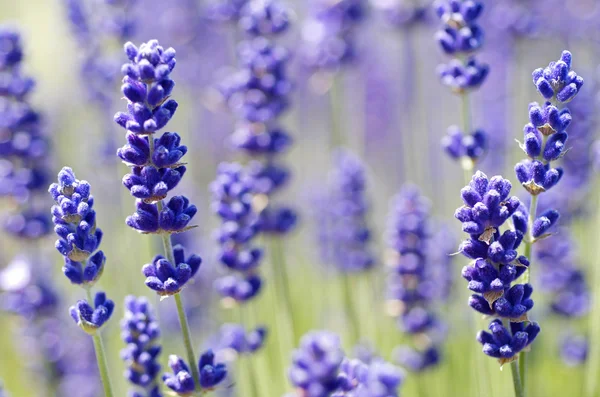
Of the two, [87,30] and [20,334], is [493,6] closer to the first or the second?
[87,30]

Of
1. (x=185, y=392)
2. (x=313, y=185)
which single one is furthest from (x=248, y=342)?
(x=313, y=185)

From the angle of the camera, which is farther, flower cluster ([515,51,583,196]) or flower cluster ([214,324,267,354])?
flower cluster ([214,324,267,354])

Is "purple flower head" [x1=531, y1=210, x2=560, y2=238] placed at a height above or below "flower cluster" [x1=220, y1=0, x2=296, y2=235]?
below

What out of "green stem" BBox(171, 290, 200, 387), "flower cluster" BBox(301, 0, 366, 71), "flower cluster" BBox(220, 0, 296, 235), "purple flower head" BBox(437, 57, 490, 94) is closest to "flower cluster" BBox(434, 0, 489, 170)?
"purple flower head" BBox(437, 57, 490, 94)

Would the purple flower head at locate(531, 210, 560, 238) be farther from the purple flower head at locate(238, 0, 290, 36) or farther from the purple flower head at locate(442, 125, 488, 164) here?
the purple flower head at locate(238, 0, 290, 36)

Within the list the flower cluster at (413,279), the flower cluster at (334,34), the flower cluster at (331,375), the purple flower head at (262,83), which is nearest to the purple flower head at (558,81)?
the flower cluster at (331,375)

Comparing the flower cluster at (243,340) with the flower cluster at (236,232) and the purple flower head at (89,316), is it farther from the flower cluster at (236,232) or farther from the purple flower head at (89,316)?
the purple flower head at (89,316)
